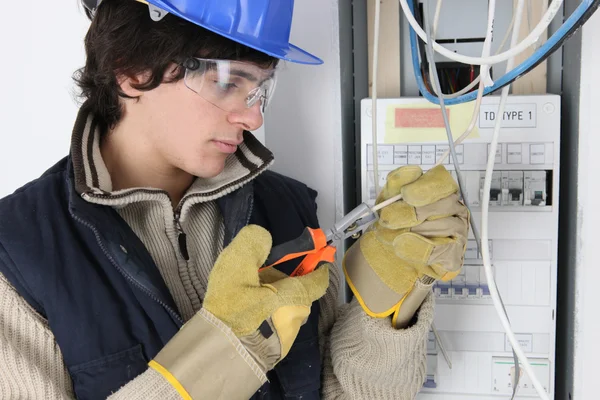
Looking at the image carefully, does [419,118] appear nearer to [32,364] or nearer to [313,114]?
[313,114]

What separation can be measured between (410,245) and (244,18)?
0.48 metres

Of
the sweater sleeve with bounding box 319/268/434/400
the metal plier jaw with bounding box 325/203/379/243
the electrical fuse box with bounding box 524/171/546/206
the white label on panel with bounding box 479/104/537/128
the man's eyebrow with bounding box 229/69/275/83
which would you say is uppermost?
the man's eyebrow with bounding box 229/69/275/83

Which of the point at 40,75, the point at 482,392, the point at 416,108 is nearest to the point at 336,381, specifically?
the point at 482,392

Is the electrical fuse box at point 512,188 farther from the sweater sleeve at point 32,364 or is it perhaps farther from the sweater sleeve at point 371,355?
the sweater sleeve at point 32,364

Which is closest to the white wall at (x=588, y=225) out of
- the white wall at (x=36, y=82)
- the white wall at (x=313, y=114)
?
the white wall at (x=313, y=114)

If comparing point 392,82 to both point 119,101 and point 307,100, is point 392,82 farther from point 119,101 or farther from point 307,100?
point 119,101

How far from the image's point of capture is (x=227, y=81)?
0.99 m

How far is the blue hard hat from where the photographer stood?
93 cm

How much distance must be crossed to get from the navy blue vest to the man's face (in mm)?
156

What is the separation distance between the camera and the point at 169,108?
1017mm

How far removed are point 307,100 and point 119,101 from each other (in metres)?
0.40

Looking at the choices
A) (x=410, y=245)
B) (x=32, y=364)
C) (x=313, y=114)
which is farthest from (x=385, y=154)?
(x=32, y=364)

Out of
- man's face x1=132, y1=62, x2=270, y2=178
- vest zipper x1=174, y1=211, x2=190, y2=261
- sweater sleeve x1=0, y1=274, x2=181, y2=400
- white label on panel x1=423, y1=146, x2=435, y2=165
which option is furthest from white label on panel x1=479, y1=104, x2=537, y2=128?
sweater sleeve x1=0, y1=274, x2=181, y2=400

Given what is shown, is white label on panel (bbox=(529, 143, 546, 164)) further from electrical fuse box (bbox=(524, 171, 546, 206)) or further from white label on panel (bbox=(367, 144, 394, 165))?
white label on panel (bbox=(367, 144, 394, 165))
